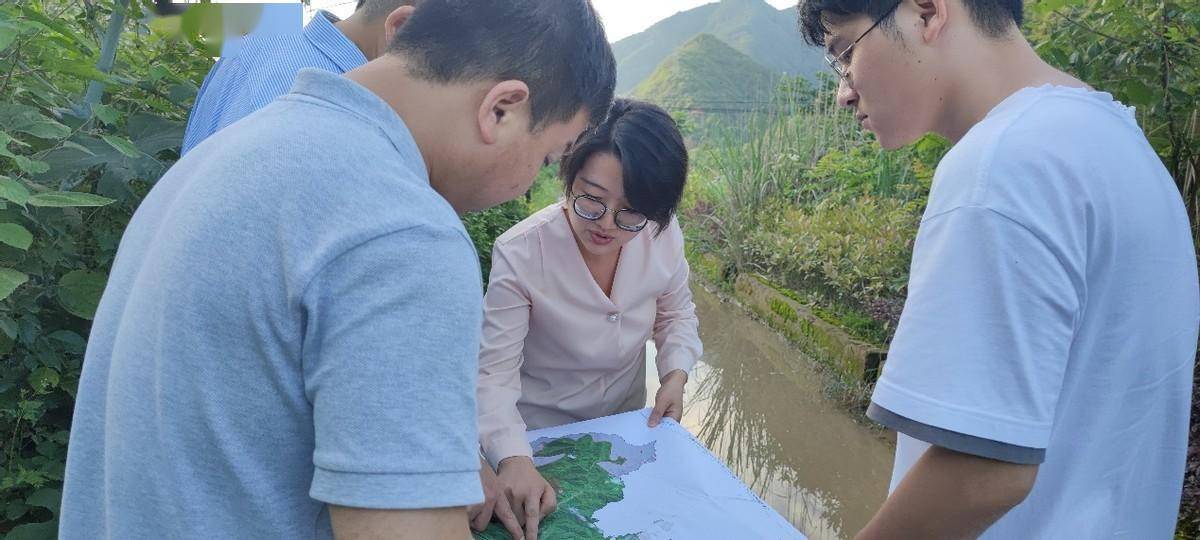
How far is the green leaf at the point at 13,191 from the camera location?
49.2 inches

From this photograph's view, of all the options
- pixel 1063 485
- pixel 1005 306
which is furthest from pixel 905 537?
pixel 1005 306

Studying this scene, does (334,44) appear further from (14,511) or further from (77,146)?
(14,511)

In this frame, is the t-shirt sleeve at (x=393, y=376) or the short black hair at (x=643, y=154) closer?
the t-shirt sleeve at (x=393, y=376)

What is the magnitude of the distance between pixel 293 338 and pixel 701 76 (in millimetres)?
20317

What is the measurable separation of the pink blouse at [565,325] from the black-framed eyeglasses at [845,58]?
2.99 ft

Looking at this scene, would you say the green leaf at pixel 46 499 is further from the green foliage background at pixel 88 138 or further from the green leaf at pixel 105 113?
the green leaf at pixel 105 113

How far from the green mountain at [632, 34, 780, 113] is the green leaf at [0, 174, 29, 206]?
16683mm

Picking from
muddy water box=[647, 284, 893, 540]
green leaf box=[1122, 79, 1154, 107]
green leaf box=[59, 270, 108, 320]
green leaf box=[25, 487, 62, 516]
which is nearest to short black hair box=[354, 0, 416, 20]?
green leaf box=[59, 270, 108, 320]

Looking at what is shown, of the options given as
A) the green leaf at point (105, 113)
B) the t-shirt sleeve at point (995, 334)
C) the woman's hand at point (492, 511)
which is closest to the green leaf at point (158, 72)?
the green leaf at point (105, 113)

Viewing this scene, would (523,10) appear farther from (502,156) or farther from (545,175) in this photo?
(545,175)

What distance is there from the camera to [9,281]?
1.31 meters

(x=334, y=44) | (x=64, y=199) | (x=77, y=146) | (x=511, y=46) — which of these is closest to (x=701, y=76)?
(x=334, y=44)

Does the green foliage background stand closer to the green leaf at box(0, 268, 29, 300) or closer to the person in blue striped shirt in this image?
the green leaf at box(0, 268, 29, 300)

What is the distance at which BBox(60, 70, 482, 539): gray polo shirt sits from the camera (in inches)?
24.7
